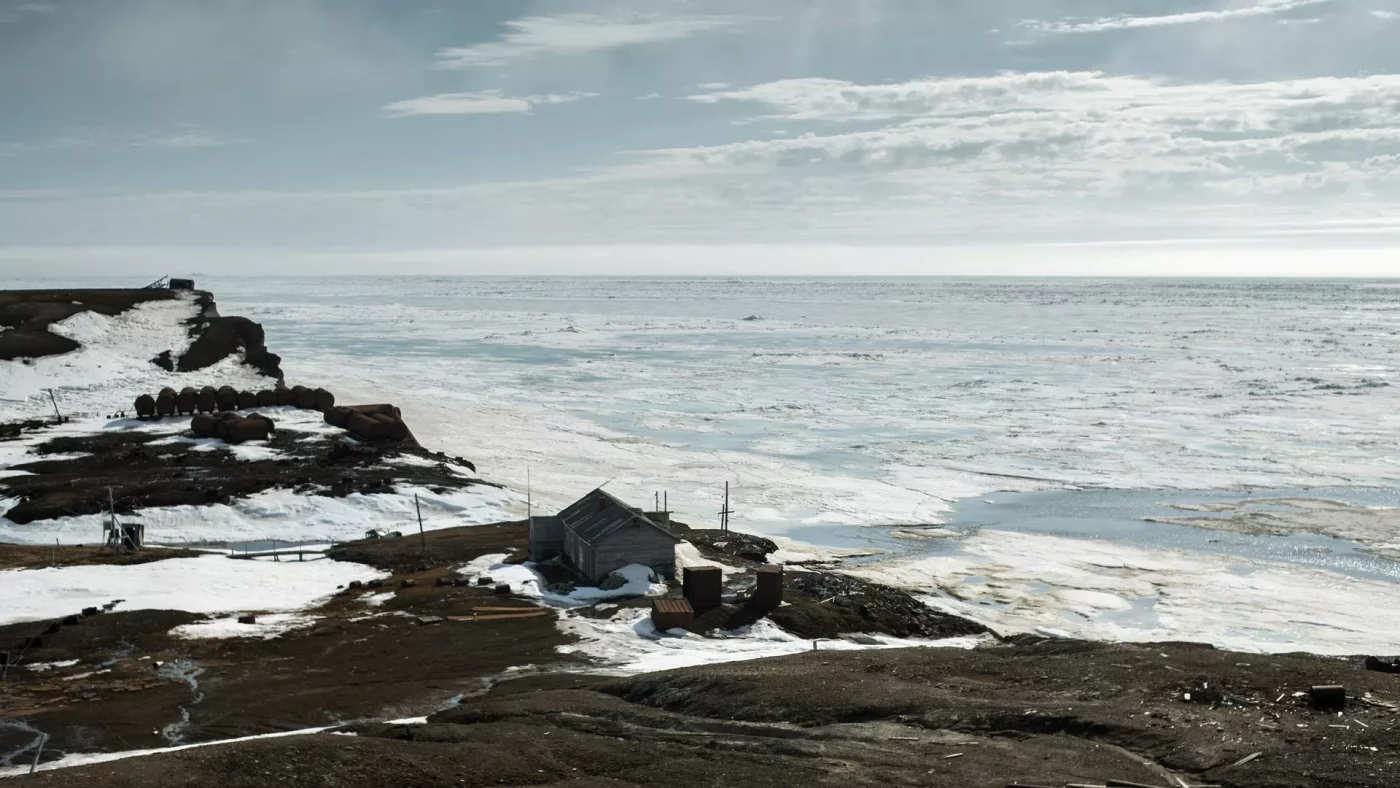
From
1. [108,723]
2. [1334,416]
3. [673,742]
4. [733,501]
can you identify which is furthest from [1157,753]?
[1334,416]

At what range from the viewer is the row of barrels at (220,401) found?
57.7m

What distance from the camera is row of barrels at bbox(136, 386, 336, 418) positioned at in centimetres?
5769

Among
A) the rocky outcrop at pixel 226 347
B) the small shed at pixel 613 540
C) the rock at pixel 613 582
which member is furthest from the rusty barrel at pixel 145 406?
the rock at pixel 613 582

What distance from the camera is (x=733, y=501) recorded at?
45500mm

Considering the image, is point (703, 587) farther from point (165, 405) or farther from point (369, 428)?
point (165, 405)

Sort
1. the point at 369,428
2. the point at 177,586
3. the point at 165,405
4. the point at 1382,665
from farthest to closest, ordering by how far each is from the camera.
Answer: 1. the point at 165,405
2. the point at 369,428
3. the point at 177,586
4. the point at 1382,665

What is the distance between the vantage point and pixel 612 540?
3219 centimetres

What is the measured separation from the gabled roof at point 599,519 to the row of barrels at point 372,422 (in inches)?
832

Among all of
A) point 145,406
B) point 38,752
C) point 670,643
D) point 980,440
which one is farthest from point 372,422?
point 38,752

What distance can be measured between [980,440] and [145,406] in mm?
38868

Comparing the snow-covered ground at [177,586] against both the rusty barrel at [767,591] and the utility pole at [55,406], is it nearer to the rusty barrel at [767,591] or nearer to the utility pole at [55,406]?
the rusty barrel at [767,591]

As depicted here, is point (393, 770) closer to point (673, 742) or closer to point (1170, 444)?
point (673, 742)

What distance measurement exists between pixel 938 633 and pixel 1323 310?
567ft

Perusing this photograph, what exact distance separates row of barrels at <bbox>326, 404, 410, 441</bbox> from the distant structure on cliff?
2164 centimetres
